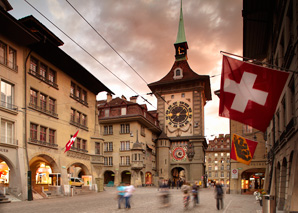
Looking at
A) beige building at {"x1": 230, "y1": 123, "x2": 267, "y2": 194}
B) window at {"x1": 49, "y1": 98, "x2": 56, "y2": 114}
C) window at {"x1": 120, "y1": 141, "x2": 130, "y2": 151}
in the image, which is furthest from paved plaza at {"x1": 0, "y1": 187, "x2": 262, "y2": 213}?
window at {"x1": 120, "y1": 141, "x2": 130, "y2": 151}

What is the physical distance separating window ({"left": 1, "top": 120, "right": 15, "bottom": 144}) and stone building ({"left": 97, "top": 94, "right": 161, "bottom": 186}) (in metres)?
28.5

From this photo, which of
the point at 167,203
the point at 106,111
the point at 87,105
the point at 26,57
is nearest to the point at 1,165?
the point at 26,57

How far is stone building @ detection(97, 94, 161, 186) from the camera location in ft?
168

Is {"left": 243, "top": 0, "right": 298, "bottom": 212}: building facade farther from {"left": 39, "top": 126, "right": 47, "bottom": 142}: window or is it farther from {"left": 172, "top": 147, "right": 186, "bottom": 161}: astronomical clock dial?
{"left": 172, "top": 147, "right": 186, "bottom": 161}: astronomical clock dial

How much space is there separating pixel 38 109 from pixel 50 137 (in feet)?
12.2

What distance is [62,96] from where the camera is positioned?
106 feet

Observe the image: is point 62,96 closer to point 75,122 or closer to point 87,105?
point 75,122

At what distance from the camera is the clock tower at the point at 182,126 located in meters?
59.0

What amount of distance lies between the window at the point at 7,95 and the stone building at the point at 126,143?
92.8ft

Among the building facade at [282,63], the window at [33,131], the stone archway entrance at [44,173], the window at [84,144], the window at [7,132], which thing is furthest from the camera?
the window at [84,144]

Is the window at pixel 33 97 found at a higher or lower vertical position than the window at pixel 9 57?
lower

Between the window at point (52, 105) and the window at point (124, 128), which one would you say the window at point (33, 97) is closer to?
the window at point (52, 105)

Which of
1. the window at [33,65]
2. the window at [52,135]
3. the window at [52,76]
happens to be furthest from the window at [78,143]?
the window at [33,65]

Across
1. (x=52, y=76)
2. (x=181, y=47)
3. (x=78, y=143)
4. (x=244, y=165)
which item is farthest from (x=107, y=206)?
(x=181, y=47)
